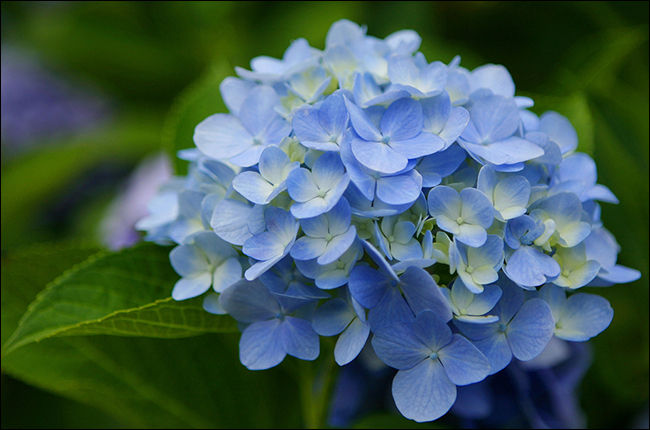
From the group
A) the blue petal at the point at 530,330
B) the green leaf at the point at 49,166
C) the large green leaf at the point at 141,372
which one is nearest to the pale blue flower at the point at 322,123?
the blue petal at the point at 530,330

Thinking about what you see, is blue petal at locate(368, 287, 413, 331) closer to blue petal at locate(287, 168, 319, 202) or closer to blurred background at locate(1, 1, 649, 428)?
blue petal at locate(287, 168, 319, 202)

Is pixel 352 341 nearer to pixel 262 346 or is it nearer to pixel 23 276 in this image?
pixel 262 346

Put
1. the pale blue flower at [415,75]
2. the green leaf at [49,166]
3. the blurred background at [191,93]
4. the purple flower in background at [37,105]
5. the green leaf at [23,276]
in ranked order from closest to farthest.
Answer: the pale blue flower at [415,75]
the green leaf at [23,276]
the blurred background at [191,93]
the green leaf at [49,166]
the purple flower in background at [37,105]

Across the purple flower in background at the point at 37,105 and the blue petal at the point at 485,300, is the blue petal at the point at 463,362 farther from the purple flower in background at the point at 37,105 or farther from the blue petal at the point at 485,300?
the purple flower in background at the point at 37,105

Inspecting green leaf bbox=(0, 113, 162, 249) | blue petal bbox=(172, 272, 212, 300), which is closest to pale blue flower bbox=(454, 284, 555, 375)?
blue petal bbox=(172, 272, 212, 300)

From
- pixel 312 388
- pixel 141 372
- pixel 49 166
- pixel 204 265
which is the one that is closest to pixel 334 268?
pixel 204 265

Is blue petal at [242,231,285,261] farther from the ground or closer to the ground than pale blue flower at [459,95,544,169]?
closer to the ground
